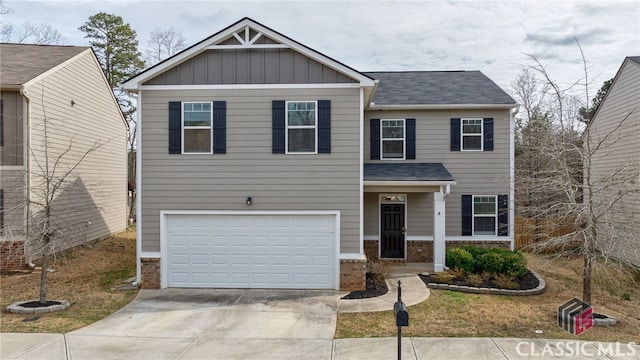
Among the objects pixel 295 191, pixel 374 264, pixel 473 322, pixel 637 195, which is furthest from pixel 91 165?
pixel 637 195

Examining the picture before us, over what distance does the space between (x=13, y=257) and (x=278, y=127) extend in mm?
8791

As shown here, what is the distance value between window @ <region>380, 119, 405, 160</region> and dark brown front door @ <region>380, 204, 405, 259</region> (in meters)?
1.71

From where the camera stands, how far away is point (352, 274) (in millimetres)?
10203

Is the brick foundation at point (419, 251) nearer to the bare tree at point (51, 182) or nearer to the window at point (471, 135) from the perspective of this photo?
the window at point (471, 135)

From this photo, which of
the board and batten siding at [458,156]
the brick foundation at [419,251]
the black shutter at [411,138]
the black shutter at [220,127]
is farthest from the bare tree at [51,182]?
the brick foundation at [419,251]

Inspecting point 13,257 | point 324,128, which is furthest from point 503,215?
point 13,257

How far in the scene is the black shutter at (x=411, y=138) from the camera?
44.5 ft

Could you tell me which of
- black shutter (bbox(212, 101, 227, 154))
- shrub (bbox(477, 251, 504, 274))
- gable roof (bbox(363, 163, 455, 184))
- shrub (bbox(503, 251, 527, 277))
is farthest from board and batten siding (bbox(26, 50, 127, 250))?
shrub (bbox(503, 251, 527, 277))

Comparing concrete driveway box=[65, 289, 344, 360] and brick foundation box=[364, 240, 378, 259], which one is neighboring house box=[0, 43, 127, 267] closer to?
concrete driveway box=[65, 289, 344, 360]

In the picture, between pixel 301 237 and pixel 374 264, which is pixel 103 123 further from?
pixel 374 264

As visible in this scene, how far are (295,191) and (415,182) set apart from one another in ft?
11.6

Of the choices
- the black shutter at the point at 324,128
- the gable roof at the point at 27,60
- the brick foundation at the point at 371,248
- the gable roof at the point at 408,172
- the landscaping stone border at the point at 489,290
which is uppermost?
the gable roof at the point at 27,60

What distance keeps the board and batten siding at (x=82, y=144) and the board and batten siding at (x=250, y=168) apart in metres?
2.98

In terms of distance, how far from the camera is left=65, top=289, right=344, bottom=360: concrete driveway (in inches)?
258
